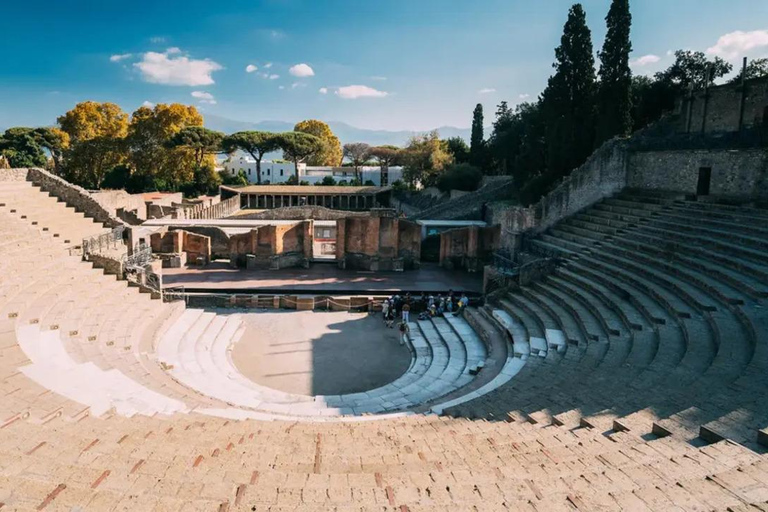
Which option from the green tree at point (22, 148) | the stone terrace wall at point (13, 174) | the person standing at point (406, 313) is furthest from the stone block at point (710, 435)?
the green tree at point (22, 148)

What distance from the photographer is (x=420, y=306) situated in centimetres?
1866

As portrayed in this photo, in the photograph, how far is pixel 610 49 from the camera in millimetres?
25250

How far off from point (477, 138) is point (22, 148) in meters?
41.5

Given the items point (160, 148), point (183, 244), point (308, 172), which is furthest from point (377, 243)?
point (308, 172)

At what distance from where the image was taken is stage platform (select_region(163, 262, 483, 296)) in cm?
2038

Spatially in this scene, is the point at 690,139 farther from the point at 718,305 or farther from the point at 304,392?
the point at 304,392

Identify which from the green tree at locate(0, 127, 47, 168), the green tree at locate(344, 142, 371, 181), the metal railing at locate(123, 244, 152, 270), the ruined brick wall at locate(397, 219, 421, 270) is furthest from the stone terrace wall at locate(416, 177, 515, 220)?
the green tree at locate(0, 127, 47, 168)

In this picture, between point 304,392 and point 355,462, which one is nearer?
point 355,462

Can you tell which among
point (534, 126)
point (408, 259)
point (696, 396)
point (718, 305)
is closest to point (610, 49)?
point (534, 126)

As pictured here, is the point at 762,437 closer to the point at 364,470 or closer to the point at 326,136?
the point at 364,470

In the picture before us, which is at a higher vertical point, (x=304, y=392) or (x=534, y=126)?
(x=534, y=126)

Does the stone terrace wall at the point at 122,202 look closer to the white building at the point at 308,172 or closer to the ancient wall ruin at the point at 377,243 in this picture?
the ancient wall ruin at the point at 377,243

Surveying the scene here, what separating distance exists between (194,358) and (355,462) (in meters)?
8.79

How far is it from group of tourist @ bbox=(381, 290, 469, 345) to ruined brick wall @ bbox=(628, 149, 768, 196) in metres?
9.19
